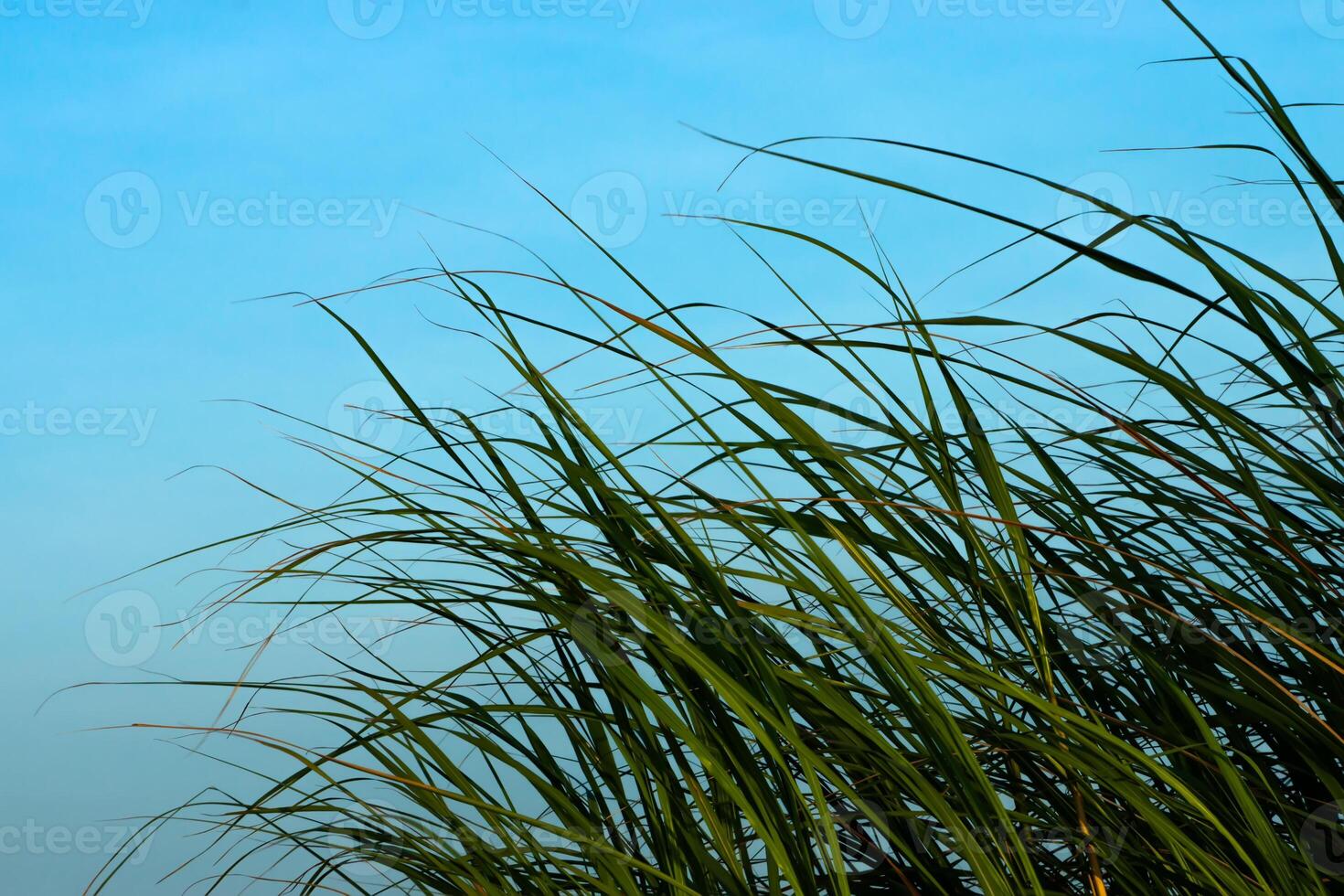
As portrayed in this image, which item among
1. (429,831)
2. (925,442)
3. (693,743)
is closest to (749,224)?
(925,442)

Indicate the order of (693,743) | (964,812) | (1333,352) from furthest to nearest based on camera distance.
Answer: (1333,352) → (964,812) → (693,743)

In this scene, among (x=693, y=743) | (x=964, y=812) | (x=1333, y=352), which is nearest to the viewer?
(x=693, y=743)

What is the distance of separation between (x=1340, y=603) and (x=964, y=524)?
0.44 metres

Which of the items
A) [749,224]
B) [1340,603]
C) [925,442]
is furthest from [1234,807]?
[749,224]

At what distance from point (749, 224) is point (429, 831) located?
2.30 ft

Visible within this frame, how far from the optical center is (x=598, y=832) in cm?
112

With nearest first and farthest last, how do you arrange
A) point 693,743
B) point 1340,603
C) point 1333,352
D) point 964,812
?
1. point 693,743
2. point 964,812
3. point 1340,603
4. point 1333,352

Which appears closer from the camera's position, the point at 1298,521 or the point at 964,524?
the point at 964,524

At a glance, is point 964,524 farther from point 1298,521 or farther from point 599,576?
point 1298,521

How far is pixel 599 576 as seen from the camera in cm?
94

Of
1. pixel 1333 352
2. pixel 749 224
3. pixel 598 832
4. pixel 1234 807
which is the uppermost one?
pixel 749 224

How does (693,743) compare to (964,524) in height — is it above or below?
below

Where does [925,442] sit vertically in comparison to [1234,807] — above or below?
above

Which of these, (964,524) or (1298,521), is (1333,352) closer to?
(1298,521)
